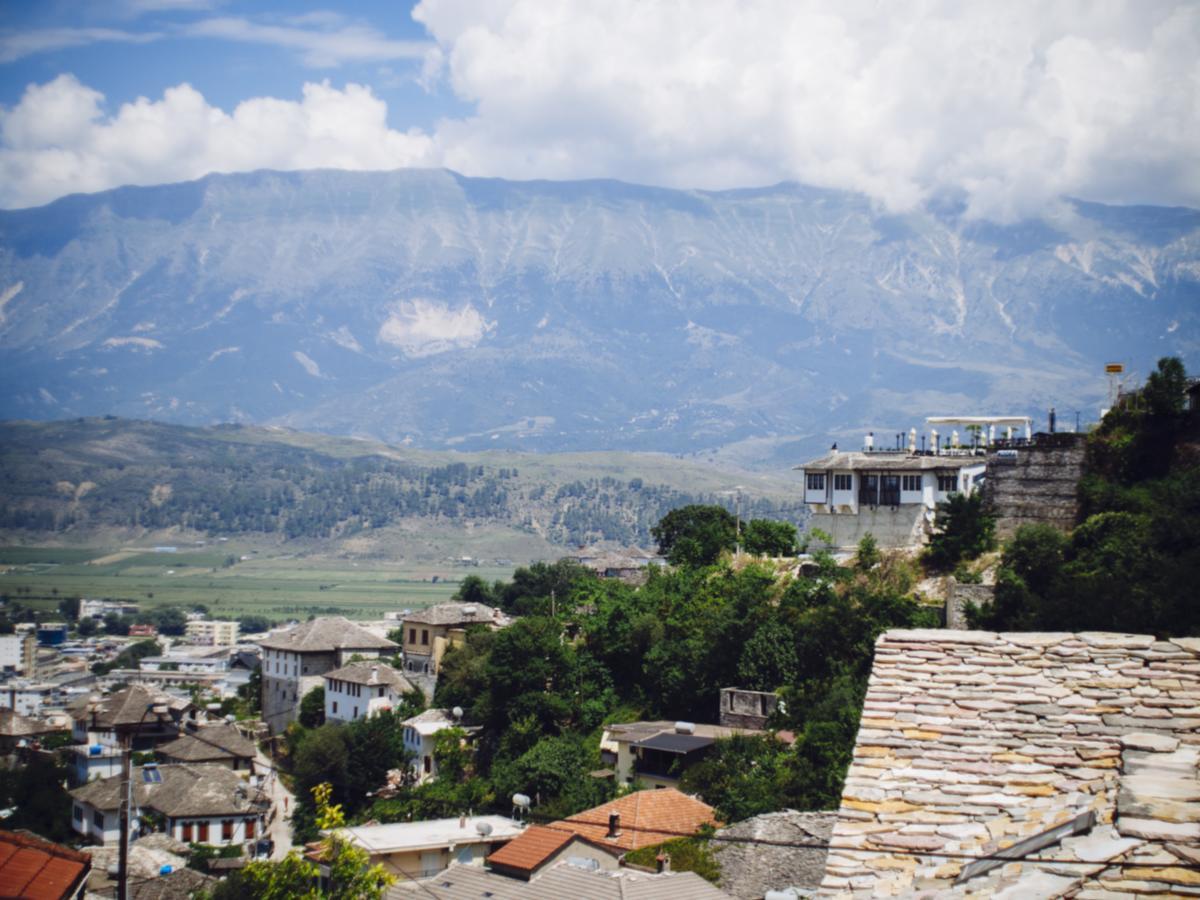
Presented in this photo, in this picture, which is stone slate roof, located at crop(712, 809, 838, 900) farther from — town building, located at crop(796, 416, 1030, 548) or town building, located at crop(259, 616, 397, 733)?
town building, located at crop(259, 616, 397, 733)

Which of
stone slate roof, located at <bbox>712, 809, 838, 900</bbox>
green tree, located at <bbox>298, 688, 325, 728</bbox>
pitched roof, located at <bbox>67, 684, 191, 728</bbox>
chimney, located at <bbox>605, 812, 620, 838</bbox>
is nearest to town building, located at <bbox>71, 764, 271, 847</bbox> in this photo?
green tree, located at <bbox>298, 688, 325, 728</bbox>

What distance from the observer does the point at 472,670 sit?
54500mm

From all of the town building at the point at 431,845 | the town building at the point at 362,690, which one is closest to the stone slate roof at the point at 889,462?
the town building at the point at 431,845

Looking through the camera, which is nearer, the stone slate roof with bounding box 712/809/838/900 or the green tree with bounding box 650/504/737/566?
the stone slate roof with bounding box 712/809/838/900

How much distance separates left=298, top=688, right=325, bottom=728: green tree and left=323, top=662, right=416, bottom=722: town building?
1581 mm

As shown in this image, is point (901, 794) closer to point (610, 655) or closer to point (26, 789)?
point (610, 655)

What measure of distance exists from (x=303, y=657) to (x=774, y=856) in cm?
4783

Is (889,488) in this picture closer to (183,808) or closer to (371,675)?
(371,675)

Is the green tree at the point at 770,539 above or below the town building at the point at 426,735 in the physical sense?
above

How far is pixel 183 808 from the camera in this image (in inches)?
2096

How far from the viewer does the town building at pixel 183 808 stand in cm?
5219

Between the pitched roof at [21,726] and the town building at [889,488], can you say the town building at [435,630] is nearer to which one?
the town building at [889,488]

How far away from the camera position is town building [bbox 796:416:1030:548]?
4328 cm

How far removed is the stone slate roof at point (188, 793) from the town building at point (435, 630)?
983cm
